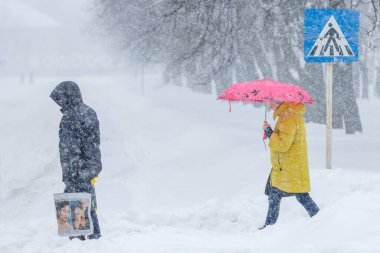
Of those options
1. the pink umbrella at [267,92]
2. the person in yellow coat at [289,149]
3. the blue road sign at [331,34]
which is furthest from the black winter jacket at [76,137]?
the blue road sign at [331,34]

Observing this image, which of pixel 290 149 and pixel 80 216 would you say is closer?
pixel 80 216

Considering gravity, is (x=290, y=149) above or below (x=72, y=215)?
above

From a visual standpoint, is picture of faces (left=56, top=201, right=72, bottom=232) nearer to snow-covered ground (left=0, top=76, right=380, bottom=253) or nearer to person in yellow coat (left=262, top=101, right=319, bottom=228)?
snow-covered ground (left=0, top=76, right=380, bottom=253)

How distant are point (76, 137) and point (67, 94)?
435 mm

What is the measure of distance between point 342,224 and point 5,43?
110059 mm

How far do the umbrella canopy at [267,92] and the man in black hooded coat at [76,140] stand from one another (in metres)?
1.67

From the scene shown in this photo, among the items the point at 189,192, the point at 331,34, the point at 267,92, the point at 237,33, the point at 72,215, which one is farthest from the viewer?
the point at 237,33

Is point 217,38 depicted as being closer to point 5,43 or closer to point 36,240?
point 36,240

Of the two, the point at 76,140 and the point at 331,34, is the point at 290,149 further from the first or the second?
the point at 331,34

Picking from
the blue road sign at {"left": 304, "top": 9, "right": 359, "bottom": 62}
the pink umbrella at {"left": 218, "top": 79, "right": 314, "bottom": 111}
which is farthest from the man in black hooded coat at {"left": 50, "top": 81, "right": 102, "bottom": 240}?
the blue road sign at {"left": 304, "top": 9, "right": 359, "bottom": 62}

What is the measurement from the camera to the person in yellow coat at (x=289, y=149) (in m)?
6.44

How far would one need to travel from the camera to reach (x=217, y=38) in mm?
14258

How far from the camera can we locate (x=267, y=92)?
21.2ft

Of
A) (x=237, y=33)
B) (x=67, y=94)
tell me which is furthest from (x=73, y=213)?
(x=237, y=33)
